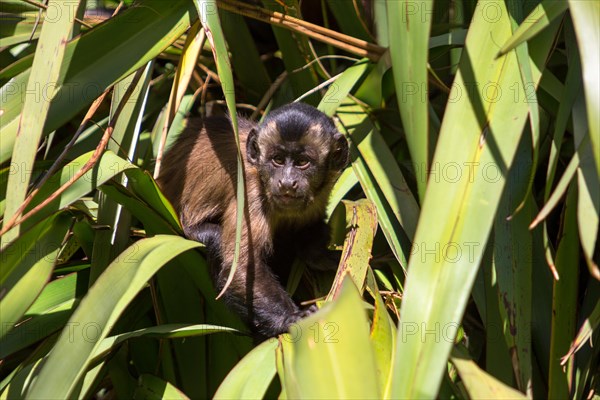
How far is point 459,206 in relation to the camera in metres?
2.14

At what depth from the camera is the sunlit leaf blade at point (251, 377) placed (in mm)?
2301

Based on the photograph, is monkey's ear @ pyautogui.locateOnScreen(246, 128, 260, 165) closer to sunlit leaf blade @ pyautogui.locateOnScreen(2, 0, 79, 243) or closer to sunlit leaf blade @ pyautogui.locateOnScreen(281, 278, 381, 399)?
sunlit leaf blade @ pyautogui.locateOnScreen(2, 0, 79, 243)

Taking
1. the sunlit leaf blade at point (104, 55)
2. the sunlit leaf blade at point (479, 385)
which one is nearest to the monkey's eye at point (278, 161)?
the sunlit leaf blade at point (104, 55)

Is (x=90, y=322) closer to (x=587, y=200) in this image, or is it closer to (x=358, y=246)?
(x=358, y=246)

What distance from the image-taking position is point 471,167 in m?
2.20

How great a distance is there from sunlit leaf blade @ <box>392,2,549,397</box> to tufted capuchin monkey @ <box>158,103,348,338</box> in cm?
105

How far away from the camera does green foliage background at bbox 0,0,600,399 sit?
2.06 meters

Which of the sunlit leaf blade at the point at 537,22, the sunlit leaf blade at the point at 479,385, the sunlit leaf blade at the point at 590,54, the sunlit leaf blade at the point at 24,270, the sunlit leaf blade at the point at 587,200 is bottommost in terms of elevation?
the sunlit leaf blade at the point at 479,385

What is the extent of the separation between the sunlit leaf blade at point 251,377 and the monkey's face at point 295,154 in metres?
1.02

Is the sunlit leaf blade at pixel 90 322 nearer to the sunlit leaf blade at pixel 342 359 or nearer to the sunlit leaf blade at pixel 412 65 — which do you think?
the sunlit leaf blade at pixel 342 359

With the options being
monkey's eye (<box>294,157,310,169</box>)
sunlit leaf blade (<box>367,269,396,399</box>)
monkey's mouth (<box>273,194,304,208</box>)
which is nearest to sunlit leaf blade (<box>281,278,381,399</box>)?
sunlit leaf blade (<box>367,269,396,399</box>)

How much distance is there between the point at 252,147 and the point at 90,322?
1.46 metres

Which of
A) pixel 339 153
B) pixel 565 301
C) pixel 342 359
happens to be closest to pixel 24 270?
pixel 342 359

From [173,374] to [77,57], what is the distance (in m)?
1.20
